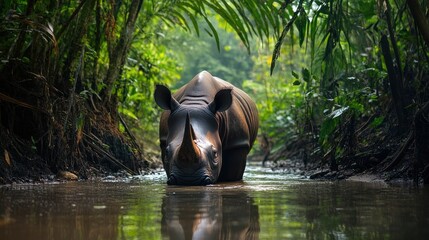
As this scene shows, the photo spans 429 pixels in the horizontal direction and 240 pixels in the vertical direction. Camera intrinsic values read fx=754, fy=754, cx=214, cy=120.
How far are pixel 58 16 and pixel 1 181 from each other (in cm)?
Answer: 178

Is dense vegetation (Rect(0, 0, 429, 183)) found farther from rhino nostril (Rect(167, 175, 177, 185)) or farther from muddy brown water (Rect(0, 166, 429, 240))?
muddy brown water (Rect(0, 166, 429, 240))

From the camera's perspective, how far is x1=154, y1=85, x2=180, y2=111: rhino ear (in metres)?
7.32

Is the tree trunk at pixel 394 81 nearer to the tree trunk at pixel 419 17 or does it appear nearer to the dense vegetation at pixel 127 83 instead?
the dense vegetation at pixel 127 83

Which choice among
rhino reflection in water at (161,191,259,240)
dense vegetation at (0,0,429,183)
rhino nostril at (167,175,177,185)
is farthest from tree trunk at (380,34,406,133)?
rhino reflection in water at (161,191,259,240)

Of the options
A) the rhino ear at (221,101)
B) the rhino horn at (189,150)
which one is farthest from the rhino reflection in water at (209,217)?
the rhino ear at (221,101)

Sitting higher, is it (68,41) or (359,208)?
(68,41)

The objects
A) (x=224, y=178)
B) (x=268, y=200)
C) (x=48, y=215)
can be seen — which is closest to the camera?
(x=48, y=215)

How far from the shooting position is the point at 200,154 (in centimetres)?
675

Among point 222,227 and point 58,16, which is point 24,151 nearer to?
point 58,16

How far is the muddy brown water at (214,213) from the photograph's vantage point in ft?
10.2

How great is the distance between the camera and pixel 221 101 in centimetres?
738

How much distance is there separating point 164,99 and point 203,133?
56 cm

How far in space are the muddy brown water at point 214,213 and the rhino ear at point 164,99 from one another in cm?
179

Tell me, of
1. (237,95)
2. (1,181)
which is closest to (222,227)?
(1,181)
